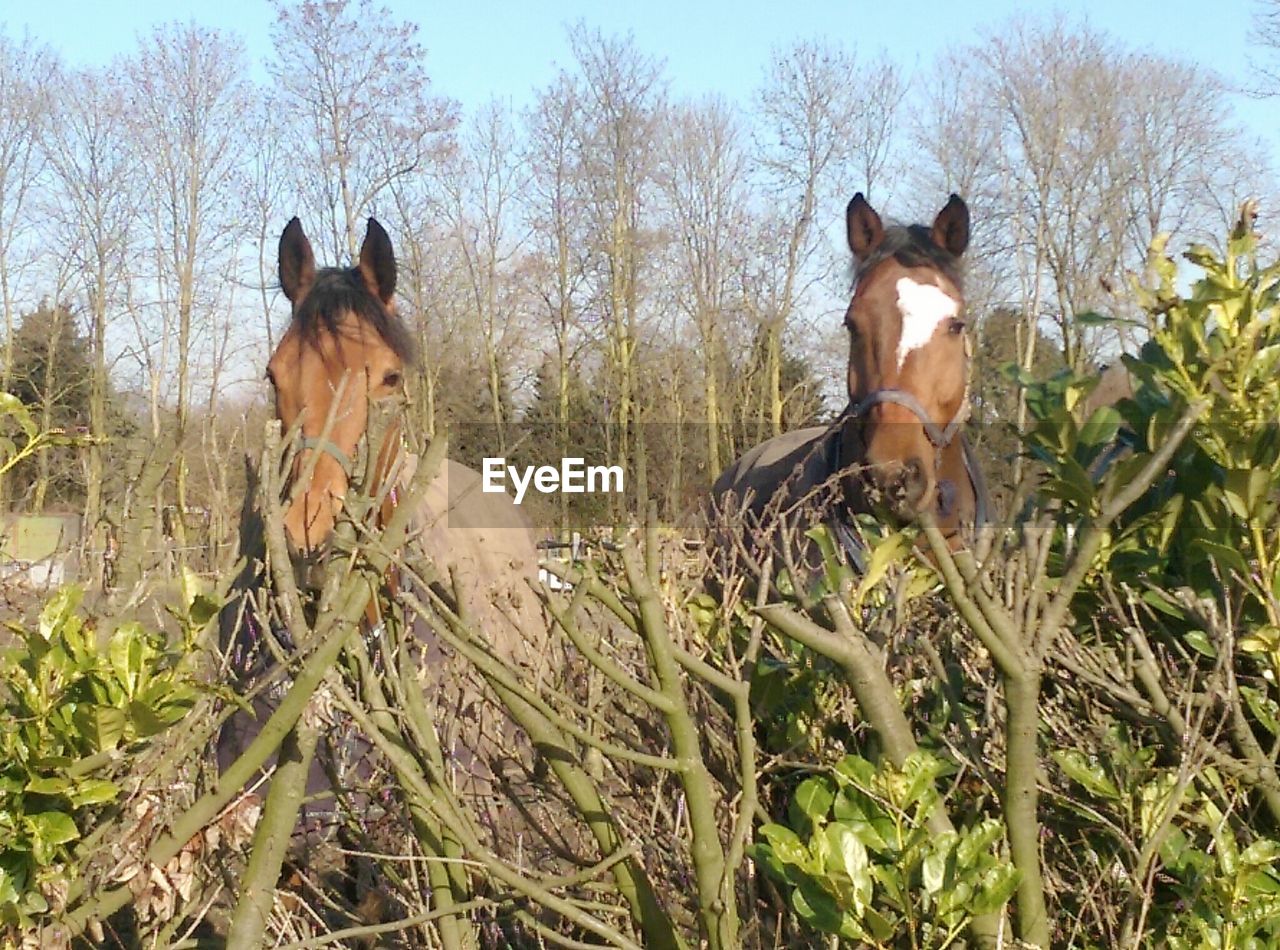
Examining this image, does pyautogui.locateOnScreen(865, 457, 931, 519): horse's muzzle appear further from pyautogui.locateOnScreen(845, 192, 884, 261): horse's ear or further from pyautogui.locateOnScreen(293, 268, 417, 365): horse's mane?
pyautogui.locateOnScreen(293, 268, 417, 365): horse's mane

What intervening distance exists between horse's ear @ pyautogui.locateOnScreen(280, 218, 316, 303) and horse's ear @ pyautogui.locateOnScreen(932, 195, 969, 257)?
2.83 metres

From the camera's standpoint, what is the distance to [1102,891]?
2.10 m

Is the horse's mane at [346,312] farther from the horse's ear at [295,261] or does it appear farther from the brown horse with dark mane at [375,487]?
the horse's ear at [295,261]

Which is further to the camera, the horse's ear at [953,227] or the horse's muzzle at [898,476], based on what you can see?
the horse's ear at [953,227]

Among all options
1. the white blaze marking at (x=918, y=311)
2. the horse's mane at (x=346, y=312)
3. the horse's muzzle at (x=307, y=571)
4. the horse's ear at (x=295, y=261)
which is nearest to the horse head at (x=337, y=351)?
the horse's mane at (x=346, y=312)

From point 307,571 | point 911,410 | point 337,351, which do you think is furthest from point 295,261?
point 307,571

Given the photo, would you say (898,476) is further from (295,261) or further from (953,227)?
(295,261)

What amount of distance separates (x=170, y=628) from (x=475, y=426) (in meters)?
23.0

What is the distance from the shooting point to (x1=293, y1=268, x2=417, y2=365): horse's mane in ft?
17.6

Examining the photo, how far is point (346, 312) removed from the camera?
5.36 metres

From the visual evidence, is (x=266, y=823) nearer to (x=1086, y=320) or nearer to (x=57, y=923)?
(x=57, y=923)

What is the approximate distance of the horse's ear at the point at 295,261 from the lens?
6.11 meters

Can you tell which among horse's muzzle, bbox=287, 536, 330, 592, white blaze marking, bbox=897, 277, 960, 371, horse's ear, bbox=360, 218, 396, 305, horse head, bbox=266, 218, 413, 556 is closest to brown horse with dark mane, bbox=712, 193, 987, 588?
white blaze marking, bbox=897, 277, 960, 371

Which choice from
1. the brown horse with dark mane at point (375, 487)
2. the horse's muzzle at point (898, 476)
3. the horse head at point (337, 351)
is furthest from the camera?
the horse head at point (337, 351)
